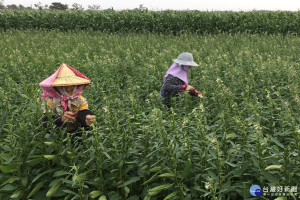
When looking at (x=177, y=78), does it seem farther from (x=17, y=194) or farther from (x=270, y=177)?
(x=17, y=194)

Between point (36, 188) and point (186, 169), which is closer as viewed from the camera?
point (186, 169)

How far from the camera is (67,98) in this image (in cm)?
355

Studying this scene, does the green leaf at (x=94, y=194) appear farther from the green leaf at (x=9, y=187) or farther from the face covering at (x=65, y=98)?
the face covering at (x=65, y=98)

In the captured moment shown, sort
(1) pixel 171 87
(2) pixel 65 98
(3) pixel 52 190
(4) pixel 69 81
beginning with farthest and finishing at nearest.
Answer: (1) pixel 171 87, (2) pixel 65 98, (4) pixel 69 81, (3) pixel 52 190

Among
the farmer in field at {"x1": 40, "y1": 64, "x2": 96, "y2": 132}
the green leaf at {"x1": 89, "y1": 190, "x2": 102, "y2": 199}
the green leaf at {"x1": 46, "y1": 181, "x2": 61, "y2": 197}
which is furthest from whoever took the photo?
the farmer in field at {"x1": 40, "y1": 64, "x2": 96, "y2": 132}

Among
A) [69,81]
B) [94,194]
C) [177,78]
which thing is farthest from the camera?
[177,78]

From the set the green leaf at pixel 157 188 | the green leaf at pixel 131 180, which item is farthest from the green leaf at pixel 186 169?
the green leaf at pixel 131 180

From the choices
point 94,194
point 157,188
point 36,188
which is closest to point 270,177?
point 157,188

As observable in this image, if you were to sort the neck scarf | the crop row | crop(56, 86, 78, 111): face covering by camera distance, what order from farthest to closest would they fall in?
1. the crop row
2. the neck scarf
3. crop(56, 86, 78, 111): face covering

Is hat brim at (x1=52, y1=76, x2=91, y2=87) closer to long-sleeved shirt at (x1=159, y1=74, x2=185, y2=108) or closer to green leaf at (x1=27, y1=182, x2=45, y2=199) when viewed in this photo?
green leaf at (x1=27, y1=182, x2=45, y2=199)

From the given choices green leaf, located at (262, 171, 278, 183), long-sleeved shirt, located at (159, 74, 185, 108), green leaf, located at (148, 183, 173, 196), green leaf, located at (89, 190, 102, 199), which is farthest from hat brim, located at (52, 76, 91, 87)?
green leaf, located at (262, 171, 278, 183)

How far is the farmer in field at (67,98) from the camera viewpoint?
3.38 meters

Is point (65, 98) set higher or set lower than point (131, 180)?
higher

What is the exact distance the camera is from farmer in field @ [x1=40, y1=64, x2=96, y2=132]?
3.38m
